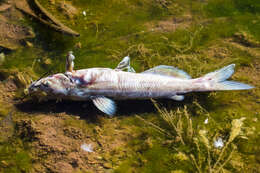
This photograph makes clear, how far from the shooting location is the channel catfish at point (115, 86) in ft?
15.0

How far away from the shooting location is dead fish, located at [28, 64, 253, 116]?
4582 mm

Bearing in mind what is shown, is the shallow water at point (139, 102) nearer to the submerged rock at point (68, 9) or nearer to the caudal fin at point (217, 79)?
the submerged rock at point (68, 9)

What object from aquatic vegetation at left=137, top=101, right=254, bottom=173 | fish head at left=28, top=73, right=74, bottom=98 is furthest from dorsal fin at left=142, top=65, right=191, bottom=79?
fish head at left=28, top=73, right=74, bottom=98

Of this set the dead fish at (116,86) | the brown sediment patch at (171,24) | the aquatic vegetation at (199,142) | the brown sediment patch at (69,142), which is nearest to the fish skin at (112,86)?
the dead fish at (116,86)

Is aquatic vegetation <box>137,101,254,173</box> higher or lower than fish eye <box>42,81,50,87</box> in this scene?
lower

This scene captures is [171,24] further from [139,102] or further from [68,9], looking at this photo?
[68,9]

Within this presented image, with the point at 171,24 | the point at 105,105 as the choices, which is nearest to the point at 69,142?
the point at 105,105

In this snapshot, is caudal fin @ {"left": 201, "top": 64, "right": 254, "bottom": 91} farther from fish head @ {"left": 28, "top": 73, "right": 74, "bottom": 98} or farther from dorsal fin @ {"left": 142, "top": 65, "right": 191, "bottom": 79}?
fish head @ {"left": 28, "top": 73, "right": 74, "bottom": 98}

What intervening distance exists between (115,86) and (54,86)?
3.89 feet

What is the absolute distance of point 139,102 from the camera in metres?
5.04

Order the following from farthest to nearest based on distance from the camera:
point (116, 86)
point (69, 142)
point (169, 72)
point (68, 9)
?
point (68, 9)
point (169, 72)
point (116, 86)
point (69, 142)

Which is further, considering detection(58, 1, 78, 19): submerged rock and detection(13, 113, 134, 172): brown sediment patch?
detection(58, 1, 78, 19): submerged rock

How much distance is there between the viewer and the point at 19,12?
18.8ft

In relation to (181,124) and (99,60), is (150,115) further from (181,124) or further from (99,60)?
(99,60)
